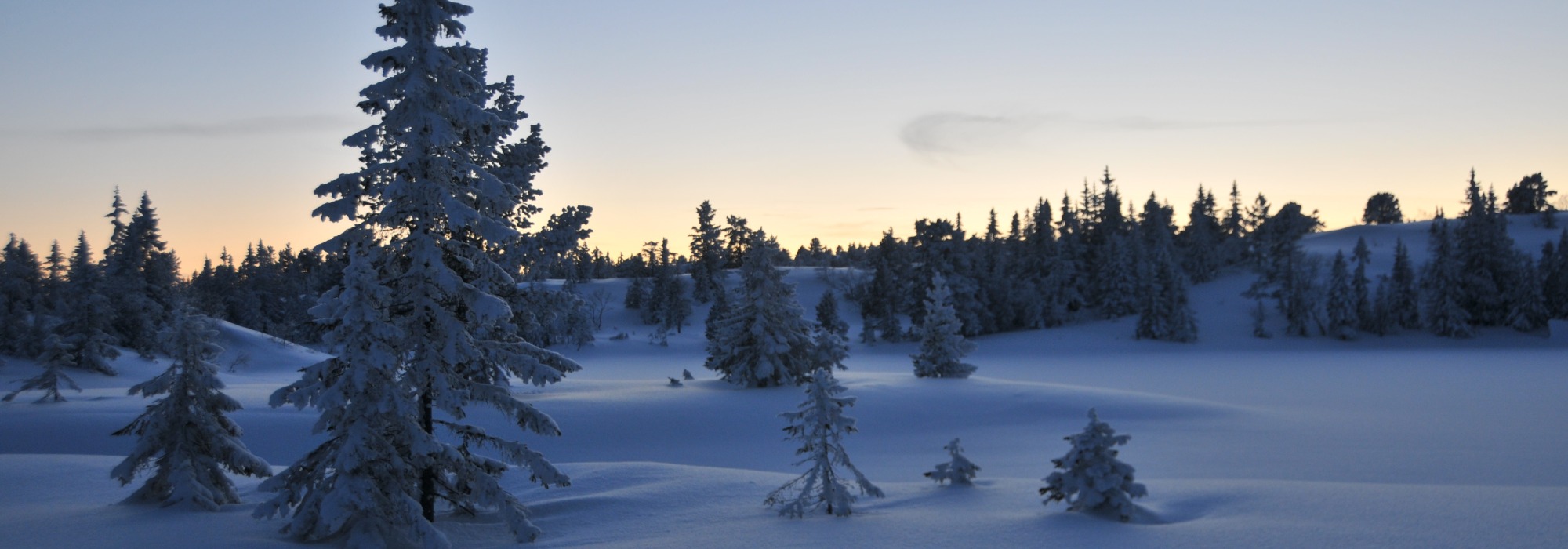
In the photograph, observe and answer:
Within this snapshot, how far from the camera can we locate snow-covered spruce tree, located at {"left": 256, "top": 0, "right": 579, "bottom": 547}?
1020 cm

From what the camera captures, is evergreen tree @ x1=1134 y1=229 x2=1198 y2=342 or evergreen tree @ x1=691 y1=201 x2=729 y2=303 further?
evergreen tree @ x1=691 y1=201 x2=729 y2=303

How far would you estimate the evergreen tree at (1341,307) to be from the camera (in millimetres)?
63281

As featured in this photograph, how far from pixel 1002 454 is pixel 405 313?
55.0 ft

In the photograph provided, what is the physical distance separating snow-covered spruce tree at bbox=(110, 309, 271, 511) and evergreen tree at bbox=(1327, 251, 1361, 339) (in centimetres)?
7198

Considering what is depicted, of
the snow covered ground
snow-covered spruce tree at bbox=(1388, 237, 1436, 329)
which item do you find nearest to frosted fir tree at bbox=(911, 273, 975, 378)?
the snow covered ground

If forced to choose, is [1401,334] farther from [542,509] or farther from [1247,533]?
[542,509]

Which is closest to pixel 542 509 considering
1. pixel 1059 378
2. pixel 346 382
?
pixel 346 382

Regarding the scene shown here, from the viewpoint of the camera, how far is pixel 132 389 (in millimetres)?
12906

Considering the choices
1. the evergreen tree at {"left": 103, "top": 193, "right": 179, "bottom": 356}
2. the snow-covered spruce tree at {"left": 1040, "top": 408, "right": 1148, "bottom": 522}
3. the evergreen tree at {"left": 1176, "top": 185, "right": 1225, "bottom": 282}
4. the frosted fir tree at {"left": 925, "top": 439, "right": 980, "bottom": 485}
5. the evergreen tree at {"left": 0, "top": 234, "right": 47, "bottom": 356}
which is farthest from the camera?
the evergreen tree at {"left": 1176, "top": 185, "right": 1225, "bottom": 282}

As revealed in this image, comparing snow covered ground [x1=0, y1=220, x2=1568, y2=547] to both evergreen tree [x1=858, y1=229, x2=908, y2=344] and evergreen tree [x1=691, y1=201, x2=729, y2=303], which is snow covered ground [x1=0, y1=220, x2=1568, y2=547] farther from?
evergreen tree [x1=691, y1=201, x2=729, y2=303]

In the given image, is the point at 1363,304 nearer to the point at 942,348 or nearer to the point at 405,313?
the point at 942,348

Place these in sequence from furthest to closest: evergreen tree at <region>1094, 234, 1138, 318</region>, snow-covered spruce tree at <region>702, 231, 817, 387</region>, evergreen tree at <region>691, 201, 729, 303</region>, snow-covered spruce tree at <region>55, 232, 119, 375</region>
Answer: evergreen tree at <region>691, 201, 729, 303</region> → evergreen tree at <region>1094, 234, 1138, 318</region> → snow-covered spruce tree at <region>55, 232, 119, 375</region> → snow-covered spruce tree at <region>702, 231, 817, 387</region>

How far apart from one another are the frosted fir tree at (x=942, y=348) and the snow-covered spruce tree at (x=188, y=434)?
29.9 m

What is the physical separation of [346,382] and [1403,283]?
7646 centimetres
